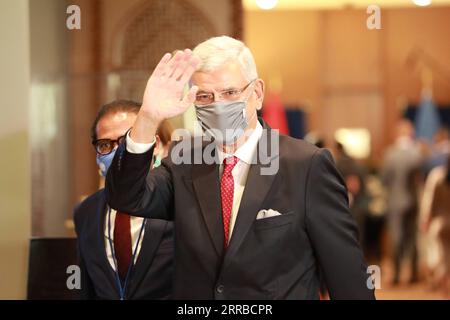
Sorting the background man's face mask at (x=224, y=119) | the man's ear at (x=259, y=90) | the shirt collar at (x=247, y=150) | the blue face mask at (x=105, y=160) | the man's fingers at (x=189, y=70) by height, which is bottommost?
the blue face mask at (x=105, y=160)

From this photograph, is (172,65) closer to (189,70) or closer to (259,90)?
(189,70)

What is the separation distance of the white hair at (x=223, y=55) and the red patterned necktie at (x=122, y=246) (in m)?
0.70

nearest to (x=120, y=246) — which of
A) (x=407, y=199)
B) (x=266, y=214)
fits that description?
(x=266, y=214)

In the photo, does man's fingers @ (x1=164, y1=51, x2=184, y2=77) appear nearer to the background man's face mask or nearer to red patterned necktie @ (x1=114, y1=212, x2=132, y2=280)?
the background man's face mask

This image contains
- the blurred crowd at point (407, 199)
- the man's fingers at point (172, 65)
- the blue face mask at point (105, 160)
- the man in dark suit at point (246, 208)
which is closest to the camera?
the man's fingers at point (172, 65)

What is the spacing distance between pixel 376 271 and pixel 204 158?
1.23 meters

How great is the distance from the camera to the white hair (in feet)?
7.34

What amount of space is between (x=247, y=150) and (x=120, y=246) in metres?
0.62

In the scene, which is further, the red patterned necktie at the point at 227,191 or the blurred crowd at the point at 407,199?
the blurred crowd at the point at 407,199

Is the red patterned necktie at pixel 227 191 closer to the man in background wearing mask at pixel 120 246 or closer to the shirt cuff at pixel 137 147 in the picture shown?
the shirt cuff at pixel 137 147

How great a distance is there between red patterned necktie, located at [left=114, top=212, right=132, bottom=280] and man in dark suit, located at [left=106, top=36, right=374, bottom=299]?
0.41 m

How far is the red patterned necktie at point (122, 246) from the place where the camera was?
270 cm

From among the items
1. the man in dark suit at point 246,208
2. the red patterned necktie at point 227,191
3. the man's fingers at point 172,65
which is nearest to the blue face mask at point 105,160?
the man in dark suit at point 246,208
